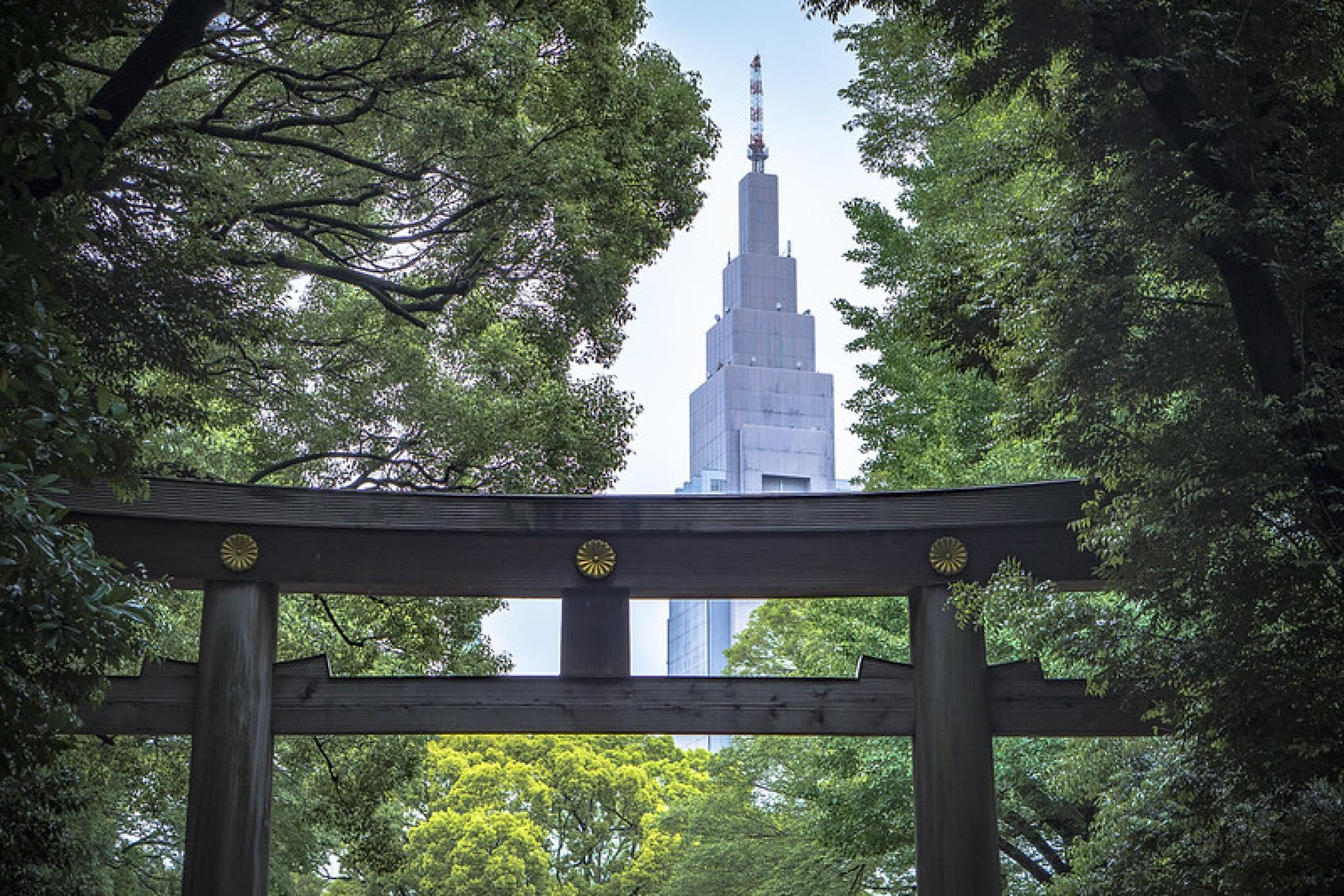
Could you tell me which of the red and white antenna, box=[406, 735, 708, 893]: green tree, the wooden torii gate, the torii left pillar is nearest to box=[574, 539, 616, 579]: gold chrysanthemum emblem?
the wooden torii gate

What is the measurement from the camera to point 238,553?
7.31 m

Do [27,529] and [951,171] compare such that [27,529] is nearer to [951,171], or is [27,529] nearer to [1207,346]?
[1207,346]

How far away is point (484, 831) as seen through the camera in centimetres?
1842

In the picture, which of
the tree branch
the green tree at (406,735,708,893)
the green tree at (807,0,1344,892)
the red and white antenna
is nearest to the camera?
the green tree at (807,0,1344,892)

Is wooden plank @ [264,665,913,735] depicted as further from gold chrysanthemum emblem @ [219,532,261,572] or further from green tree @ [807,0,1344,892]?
green tree @ [807,0,1344,892]

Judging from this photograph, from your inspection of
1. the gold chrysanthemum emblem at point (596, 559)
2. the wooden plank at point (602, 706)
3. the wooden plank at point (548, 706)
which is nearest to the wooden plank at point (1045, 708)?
the wooden plank at point (602, 706)

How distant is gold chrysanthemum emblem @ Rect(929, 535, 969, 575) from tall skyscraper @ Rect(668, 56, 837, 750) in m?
72.9

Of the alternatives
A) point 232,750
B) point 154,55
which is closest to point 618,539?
point 232,750

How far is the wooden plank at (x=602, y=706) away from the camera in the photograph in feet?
23.8

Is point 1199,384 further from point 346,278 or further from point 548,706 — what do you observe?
point 346,278

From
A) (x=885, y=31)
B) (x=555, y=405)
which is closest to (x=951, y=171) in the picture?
(x=885, y=31)

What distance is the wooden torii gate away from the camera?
7129mm

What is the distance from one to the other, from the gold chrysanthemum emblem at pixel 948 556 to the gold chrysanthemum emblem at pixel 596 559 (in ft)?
5.64

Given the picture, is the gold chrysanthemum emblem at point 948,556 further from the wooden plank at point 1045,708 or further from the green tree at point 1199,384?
the green tree at point 1199,384
